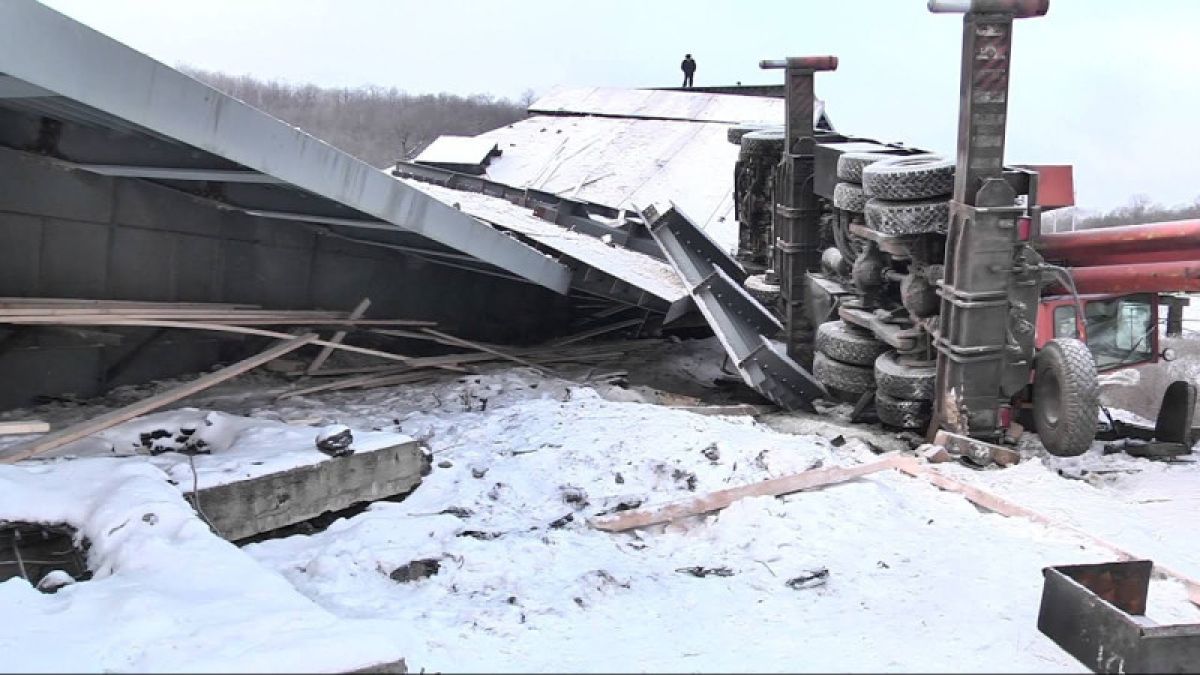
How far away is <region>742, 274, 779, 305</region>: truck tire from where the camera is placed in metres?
11.0

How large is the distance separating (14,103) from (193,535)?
12.5 ft

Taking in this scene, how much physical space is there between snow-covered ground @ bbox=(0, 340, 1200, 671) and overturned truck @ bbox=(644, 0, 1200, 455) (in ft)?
3.50

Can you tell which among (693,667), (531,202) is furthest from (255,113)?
(531,202)

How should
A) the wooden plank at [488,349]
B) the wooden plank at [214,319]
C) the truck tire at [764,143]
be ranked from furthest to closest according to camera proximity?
the truck tire at [764,143] → the wooden plank at [488,349] → the wooden plank at [214,319]

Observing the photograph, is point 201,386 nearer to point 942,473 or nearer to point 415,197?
point 415,197

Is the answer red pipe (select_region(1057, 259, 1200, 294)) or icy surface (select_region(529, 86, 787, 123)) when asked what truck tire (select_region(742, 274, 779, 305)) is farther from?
icy surface (select_region(529, 86, 787, 123))

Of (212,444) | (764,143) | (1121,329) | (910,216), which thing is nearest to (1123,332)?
(1121,329)

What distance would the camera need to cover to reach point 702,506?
5.20 metres

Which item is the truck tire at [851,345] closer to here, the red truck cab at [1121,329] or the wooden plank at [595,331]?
the red truck cab at [1121,329]

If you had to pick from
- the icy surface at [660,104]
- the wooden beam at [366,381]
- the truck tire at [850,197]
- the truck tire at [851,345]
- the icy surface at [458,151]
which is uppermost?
the icy surface at [660,104]

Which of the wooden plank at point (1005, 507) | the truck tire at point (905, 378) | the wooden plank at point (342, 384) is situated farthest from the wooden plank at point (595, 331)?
the wooden plank at point (1005, 507)

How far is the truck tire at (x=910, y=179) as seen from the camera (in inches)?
292

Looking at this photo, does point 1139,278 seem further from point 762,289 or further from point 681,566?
point 681,566

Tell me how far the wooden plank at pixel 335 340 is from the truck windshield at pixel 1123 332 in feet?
23.2
